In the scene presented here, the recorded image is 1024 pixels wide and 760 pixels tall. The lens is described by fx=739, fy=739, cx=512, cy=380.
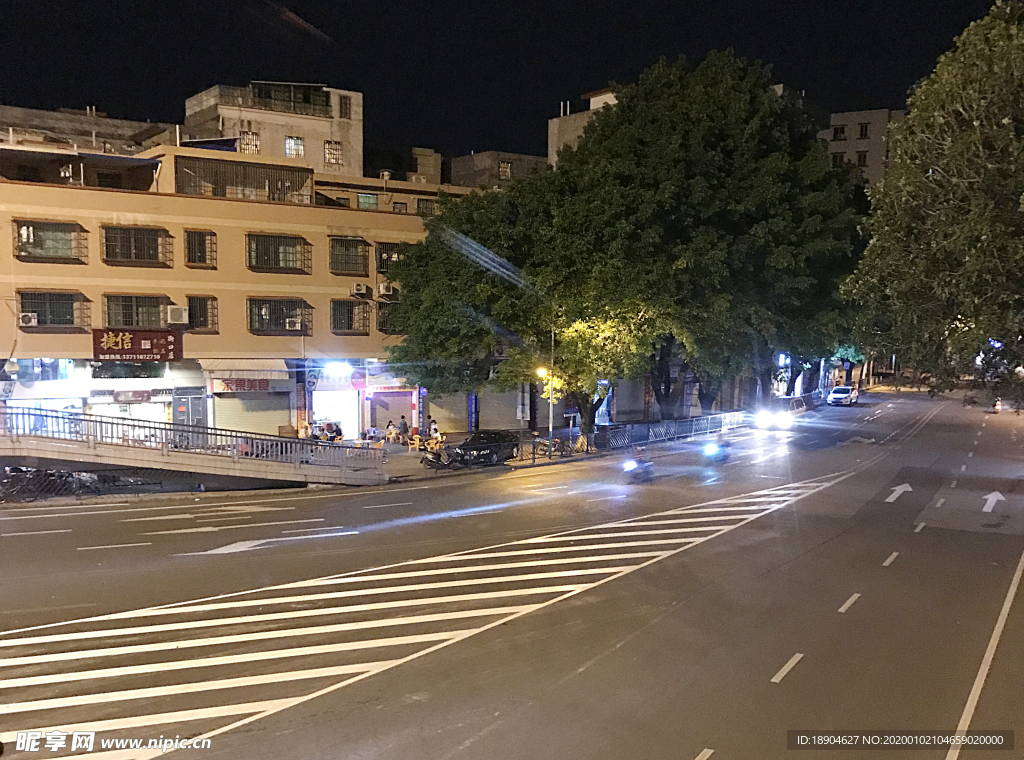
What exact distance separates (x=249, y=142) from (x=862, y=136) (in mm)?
70793

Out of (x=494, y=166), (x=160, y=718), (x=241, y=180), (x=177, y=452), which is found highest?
(x=494, y=166)

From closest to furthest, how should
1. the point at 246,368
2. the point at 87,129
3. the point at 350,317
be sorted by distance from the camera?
the point at 246,368
the point at 350,317
the point at 87,129

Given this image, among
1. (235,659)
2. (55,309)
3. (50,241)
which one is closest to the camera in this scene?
(235,659)

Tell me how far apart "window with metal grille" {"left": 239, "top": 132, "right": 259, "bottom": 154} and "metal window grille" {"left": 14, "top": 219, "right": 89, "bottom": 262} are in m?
17.9

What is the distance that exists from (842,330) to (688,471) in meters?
13.5

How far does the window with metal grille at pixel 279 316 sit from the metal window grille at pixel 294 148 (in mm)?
17053

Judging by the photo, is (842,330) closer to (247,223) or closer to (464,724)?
(247,223)

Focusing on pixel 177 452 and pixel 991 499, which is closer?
pixel 991 499

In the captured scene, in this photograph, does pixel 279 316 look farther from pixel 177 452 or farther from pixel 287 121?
pixel 287 121

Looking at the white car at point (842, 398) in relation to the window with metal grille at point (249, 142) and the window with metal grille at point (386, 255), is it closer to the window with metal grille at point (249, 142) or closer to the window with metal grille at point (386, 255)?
the window with metal grille at point (386, 255)

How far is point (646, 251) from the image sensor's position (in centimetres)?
2961

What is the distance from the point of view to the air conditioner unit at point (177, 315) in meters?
29.2

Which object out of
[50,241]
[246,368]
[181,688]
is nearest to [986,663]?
[181,688]

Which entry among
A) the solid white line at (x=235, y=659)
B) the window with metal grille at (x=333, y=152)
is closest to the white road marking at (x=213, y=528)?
the solid white line at (x=235, y=659)
